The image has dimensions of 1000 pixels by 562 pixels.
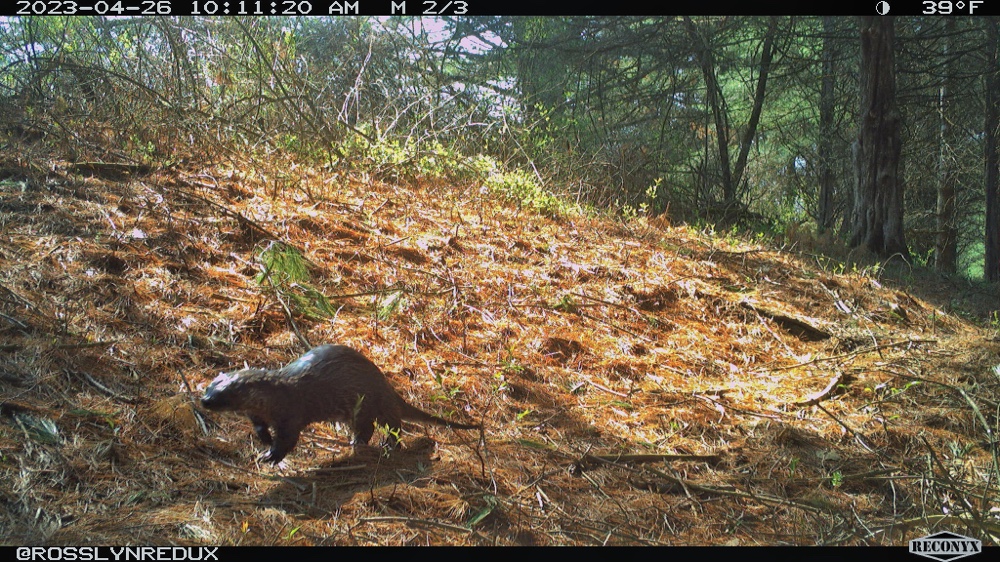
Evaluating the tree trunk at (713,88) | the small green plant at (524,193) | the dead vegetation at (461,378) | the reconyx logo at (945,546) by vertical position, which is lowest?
the reconyx logo at (945,546)

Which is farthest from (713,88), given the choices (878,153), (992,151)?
(992,151)

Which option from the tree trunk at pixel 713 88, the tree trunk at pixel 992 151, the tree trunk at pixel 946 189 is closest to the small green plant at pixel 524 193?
the tree trunk at pixel 713 88

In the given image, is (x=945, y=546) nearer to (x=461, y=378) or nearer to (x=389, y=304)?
(x=461, y=378)

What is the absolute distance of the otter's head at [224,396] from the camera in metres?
2.93

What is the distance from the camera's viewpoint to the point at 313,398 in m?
3.13

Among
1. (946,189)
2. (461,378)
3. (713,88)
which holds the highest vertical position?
(713,88)

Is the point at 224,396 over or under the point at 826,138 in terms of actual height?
under

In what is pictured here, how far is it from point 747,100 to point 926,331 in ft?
27.5

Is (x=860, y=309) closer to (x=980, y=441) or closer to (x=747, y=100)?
(x=980, y=441)

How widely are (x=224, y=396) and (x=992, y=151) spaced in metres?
12.2

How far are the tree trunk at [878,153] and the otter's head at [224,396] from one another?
8766 millimetres

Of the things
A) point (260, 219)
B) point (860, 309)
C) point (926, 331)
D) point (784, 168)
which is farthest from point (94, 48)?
point (784, 168)
